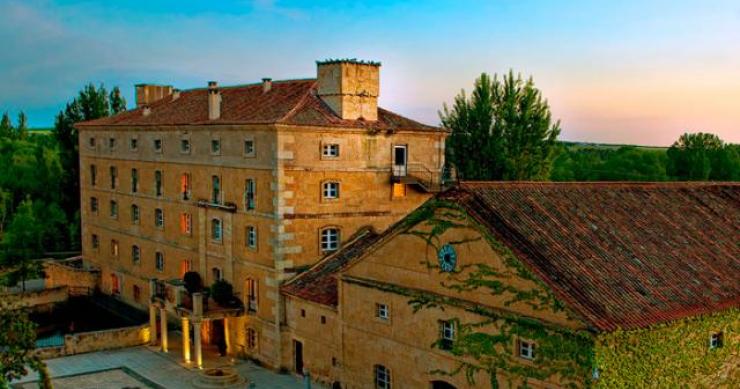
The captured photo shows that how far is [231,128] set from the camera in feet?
125

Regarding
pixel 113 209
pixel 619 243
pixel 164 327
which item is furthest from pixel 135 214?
pixel 619 243

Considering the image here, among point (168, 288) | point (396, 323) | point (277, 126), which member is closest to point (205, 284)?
point (168, 288)

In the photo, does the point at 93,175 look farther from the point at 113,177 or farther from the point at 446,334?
the point at 446,334

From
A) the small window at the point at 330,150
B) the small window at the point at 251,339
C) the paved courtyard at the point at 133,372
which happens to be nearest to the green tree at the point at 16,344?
the paved courtyard at the point at 133,372

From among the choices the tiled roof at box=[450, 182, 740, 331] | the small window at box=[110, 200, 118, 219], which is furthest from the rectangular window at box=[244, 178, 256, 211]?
the small window at box=[110, 200, 118, 219]

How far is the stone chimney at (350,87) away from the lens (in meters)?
37.6

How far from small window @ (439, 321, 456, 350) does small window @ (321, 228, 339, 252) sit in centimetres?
1188

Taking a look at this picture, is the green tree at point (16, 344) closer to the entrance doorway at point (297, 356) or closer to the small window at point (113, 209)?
the entrance doorway at point (297, 356)

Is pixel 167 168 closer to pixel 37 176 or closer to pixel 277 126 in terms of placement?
pixel 277 126

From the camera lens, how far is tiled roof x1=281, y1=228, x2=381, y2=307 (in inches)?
1313

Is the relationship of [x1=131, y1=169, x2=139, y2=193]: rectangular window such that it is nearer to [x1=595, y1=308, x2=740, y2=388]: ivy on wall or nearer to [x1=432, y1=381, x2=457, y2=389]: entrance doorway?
[x1=432, y1=381, x2=457, y2=389]: entrance doorway

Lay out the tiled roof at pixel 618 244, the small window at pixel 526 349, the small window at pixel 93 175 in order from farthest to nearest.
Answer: the small window at pixel 93 175
the small window at pixel 526 349
the tiled roof at pixel 618 244

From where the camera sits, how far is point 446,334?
1037 inches

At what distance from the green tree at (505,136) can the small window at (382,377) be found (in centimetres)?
2868
